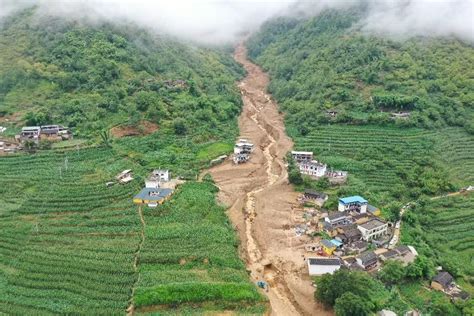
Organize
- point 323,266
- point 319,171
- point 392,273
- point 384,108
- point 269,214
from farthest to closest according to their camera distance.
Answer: point 384,108 → point 319,171 → point 269,214 → point 323,266 → point 392,273

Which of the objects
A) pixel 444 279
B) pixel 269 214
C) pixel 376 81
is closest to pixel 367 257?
pixel 444 279

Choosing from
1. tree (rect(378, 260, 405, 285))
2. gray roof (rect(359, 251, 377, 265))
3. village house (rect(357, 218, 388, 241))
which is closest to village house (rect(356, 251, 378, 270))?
gray roof (rect(359, 251, 377, 265))

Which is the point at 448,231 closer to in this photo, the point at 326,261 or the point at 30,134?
the point at 326,261

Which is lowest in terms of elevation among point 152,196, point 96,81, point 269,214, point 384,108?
point 269,214

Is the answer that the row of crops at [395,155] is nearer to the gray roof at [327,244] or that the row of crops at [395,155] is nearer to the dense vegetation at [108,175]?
the gray roof at [327,244]

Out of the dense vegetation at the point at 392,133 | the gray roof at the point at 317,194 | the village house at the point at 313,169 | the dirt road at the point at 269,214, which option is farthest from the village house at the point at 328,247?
the village house at the point at 313,169

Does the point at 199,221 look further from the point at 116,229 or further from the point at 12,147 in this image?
the point at 12,147

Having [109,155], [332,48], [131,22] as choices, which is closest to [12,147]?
[109,155]
